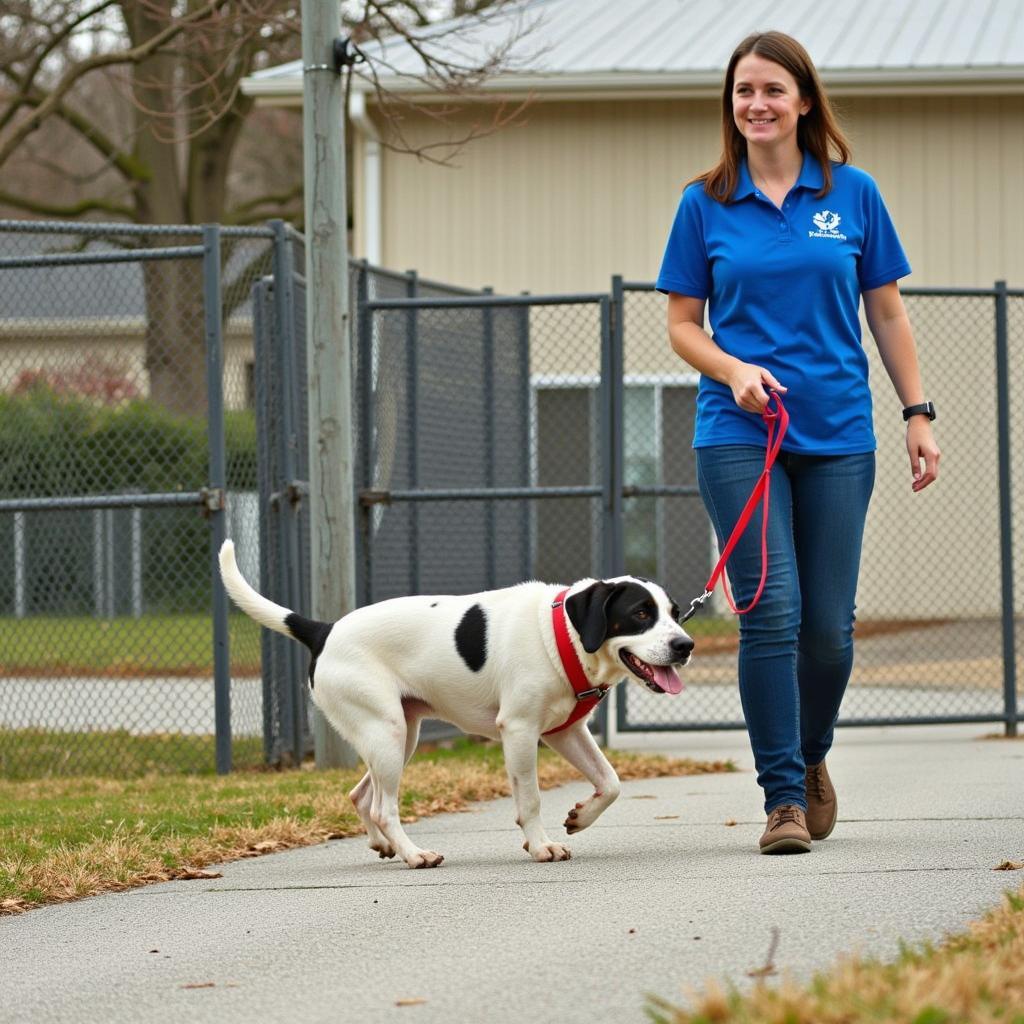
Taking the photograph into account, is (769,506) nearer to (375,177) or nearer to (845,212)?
(845,212)

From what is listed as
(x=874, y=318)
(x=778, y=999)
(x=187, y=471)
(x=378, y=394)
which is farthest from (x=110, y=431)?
(x=778, y=999)

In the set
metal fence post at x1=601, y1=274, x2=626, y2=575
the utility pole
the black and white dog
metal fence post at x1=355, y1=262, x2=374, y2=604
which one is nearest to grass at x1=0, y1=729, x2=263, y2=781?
the utility pole

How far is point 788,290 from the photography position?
5.71m

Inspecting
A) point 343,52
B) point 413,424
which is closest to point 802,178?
point 343,52

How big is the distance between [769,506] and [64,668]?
21.6 ft

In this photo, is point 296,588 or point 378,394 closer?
point 296,588

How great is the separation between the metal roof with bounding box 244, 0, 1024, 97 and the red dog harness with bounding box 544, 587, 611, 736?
11.6m

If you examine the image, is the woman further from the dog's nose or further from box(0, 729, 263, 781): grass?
box(0, 729, 263, 781): grass

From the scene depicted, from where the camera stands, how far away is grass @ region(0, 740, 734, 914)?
6.00 metres

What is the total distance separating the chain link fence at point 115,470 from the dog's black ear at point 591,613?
129 inches

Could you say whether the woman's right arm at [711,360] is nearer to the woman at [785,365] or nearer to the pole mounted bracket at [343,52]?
the woman at [785,365]

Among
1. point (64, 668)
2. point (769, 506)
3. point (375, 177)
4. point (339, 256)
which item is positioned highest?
point (375, 177)

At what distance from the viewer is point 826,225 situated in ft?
18.9

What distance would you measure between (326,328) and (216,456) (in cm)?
78
